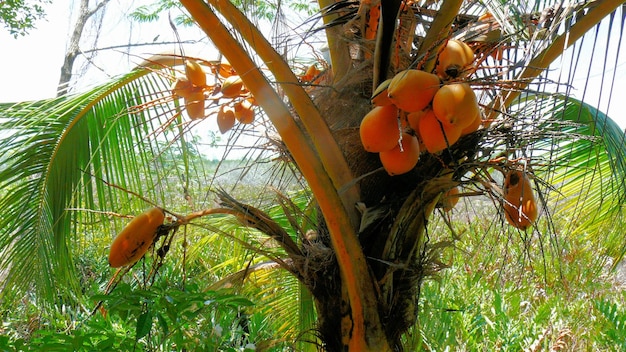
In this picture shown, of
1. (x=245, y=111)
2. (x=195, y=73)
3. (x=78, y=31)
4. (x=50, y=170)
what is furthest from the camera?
(x=78, y=31)

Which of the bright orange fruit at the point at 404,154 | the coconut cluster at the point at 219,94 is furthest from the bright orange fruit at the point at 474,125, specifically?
the coconut cluster at the point at 219,94

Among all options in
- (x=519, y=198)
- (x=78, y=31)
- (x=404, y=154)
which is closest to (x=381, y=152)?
(x=404, y=154)

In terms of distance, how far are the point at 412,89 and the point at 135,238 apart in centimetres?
71

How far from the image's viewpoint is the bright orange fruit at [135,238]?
126 cm

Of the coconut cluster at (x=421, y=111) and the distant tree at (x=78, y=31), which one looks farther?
the distant tree at (x=78, y=31)

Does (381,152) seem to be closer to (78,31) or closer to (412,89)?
(412,89)

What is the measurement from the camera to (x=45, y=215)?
1969 mm

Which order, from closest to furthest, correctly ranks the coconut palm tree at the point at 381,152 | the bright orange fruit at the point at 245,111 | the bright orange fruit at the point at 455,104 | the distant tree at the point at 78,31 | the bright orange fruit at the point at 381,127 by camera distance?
the bright orange fruit at the point at 455,104 < the bright orange fruit at the point at 381,127 < the coconut palm tree at the point at 381,152 < the bright orange fruit at the point at 245,111 < the distant tree at the point at 78,31

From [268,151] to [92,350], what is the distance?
2.22 feet

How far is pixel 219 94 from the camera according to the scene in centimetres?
151

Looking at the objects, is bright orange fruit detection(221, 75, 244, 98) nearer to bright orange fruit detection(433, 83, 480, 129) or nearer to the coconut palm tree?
the coconut palm tree

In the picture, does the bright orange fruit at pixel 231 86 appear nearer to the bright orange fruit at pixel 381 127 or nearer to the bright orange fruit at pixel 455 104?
the bright orange fruit at pixel 381 127

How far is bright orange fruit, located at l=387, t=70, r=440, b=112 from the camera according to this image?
935 millimetres

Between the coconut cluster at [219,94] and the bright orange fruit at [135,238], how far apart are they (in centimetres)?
33
